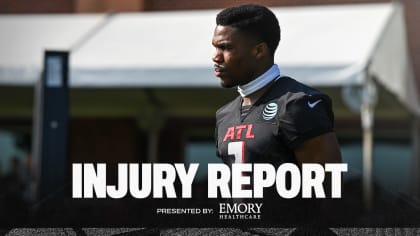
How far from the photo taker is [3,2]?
12.5 feet

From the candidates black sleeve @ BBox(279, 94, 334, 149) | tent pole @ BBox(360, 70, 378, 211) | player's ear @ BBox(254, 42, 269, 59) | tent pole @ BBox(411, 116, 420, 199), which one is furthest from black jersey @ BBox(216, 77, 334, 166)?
tent pole @ BBox(411, 116, 420, 199)

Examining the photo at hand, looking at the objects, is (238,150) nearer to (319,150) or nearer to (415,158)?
(319,150)

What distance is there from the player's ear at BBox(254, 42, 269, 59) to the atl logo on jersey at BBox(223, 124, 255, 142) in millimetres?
233

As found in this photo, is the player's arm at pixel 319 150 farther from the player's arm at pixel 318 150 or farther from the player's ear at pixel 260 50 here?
the player's ear at pixel 260 50

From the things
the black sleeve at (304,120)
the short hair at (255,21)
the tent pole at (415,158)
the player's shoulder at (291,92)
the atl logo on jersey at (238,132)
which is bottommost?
the tent pole at (415,158)

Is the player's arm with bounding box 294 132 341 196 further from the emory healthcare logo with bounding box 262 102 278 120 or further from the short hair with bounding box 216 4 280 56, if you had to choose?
the short hair with bounding box 216 4 280 56

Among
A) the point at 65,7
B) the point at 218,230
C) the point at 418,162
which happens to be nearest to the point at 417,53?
the point at 418,162

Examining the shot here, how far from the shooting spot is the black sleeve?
3.55 meters

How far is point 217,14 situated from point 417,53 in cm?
68

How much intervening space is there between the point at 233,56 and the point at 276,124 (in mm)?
281

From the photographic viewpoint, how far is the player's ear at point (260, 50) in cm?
370

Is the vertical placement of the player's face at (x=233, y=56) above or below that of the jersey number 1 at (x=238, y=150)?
above

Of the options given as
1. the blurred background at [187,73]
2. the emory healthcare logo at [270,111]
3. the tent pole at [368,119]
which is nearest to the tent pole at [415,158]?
the blurred background at [187,73]

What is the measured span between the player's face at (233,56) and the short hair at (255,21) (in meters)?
0.02
